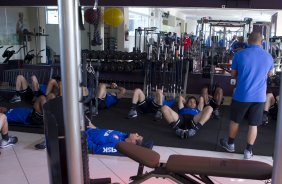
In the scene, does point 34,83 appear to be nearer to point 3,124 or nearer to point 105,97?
point 105,97

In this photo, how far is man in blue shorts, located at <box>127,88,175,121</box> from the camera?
520cm

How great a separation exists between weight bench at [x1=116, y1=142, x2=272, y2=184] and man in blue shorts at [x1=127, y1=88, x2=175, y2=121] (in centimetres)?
338

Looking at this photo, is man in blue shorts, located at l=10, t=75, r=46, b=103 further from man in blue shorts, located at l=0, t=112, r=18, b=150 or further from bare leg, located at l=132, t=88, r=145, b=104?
man in blue shorts, located at l=0, t=112, r=18, b=150

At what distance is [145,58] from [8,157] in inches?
150

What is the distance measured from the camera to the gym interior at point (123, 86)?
1060 mm

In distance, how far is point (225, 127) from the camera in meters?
4.81

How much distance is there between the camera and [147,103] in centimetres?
548

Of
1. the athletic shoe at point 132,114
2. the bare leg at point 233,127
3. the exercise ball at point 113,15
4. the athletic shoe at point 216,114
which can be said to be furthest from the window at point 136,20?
the bare leg at point 233,127

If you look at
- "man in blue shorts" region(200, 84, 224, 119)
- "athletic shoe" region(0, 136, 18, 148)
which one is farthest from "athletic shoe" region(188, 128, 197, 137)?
"athletic shoe" region(0, 136, 18, 148)

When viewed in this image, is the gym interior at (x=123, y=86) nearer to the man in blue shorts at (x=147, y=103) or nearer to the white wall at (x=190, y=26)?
the man in blue shorts at (x=147, y=103)

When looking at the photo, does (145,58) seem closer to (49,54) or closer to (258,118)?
(49,54)

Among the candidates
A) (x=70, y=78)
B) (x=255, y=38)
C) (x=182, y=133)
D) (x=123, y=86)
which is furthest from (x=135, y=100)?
→ (x=70, y=78)

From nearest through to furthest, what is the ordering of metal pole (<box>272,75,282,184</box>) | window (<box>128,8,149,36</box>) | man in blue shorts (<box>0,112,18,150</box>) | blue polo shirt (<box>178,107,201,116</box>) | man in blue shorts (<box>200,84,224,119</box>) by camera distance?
metal pole (<box>272,75,282,184</box>)
man in blue shorts (<box>0,112,18,150</box>)
blue polo shirt (<box>178,107,201,116</box>)
man in blue shorts (<box>200,84,224,119</box>)
window (<box>128,8,149,36</box>)

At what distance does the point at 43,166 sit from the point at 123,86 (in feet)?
12.2
